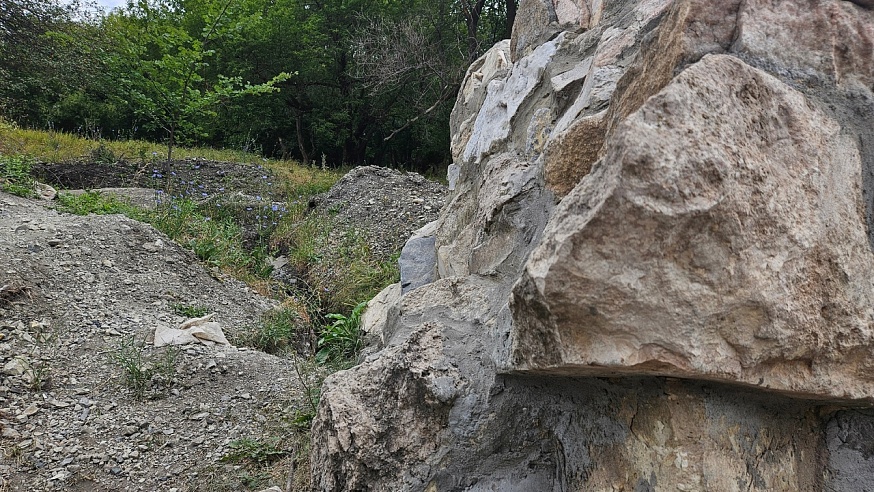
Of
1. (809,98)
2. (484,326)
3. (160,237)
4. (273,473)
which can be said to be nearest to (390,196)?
(160,237)

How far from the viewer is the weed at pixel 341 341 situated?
3.63 meters

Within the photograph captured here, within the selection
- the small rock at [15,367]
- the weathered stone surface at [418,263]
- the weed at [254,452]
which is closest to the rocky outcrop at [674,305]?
the weed at [254,452]

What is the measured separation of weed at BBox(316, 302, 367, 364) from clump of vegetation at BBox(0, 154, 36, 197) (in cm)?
330

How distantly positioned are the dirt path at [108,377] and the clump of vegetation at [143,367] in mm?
19

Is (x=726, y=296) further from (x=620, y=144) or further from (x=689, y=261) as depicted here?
(x=620, y=144)

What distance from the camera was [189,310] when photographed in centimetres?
404

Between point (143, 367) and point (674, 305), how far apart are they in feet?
9.14

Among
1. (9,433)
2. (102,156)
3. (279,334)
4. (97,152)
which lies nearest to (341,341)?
(279,334)

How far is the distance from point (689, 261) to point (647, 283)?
0.07 m

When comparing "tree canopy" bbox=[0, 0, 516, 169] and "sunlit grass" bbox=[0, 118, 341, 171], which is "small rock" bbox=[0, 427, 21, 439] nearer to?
"sunlit grass" bbox=[0, 118, 341, 171]

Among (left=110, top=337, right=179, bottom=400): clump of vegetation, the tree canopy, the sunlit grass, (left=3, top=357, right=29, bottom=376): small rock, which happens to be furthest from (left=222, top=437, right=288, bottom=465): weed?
the tree canopy

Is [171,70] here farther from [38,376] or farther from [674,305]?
[674,305]

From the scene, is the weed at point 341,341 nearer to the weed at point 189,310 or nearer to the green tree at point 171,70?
the weed at point 189,310

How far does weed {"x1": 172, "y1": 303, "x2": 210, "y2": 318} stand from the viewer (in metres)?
3.99
